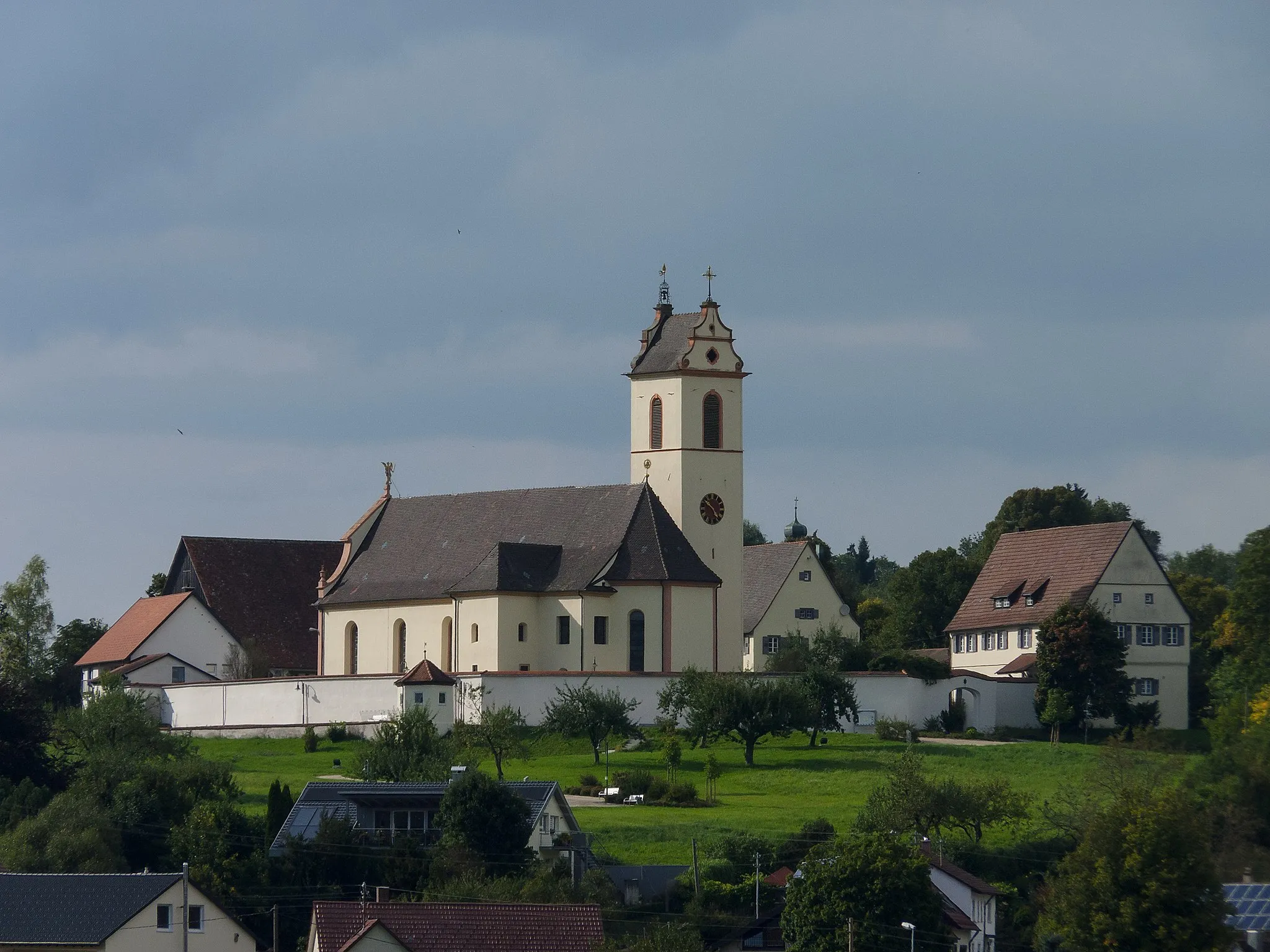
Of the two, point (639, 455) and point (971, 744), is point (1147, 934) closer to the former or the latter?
point (971, 744)

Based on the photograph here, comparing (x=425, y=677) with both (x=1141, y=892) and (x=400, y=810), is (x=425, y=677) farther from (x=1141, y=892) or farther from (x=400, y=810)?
(x=1141, y=892)

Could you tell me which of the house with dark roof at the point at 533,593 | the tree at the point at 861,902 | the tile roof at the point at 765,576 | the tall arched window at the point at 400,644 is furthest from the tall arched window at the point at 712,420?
the tree at the point at 861,902

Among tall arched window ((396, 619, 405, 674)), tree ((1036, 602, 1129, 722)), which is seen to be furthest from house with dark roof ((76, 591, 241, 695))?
tree ((1036, 602, 1129, 722))

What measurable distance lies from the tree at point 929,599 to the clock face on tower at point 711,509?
19880mm

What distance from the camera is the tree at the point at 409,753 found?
7112 centimetres

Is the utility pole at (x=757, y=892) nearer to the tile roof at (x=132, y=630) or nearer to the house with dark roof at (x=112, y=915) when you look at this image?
the house with dark roof at (x=112, y=915)

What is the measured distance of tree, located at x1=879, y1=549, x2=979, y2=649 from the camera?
361 feet

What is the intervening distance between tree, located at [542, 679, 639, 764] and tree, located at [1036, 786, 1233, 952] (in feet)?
74.6

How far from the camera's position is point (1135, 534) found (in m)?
90.1

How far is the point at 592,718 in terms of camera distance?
78438 mm

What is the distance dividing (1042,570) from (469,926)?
42.0 m

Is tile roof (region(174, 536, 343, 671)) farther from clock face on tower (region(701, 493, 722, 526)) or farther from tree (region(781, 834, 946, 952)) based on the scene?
tree (region(781, 834, 946, 952))

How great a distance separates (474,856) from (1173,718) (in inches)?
1353

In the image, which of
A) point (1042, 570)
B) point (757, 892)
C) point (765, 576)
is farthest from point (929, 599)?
point (757, 892)
